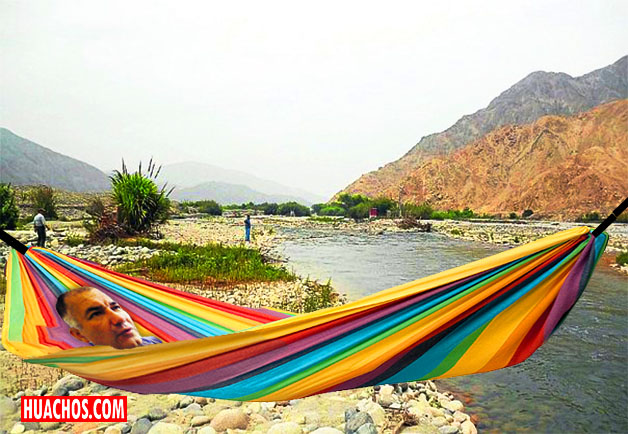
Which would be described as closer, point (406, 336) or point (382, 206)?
point (406, 336)

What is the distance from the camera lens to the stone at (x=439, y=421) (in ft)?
6.35

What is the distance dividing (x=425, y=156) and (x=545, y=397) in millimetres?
56819

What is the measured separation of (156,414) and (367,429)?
91cm

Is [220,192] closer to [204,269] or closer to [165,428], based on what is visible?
[204,269]

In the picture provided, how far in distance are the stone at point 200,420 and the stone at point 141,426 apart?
17cm

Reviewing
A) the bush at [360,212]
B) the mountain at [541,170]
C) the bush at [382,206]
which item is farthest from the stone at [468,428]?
the mountain at [541,170]

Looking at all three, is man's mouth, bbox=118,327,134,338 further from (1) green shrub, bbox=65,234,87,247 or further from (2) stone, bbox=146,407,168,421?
(1) green shrub, bbox=65,234,87,247

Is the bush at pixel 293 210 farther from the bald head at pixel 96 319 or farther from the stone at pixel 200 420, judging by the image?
Result: the bald head at pixel 96 319

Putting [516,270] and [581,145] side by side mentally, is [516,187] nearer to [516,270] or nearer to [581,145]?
[581,145]

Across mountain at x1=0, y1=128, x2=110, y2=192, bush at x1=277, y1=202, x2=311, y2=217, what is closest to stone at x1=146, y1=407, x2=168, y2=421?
mountain at x1=0, y1=128, x2=110, y2=192

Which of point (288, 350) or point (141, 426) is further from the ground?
point (288, 350)

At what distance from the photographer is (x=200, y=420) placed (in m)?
1.78

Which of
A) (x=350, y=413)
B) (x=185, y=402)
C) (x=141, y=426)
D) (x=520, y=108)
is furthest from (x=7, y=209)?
(x=520, y=108)

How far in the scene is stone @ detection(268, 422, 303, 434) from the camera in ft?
5.53
